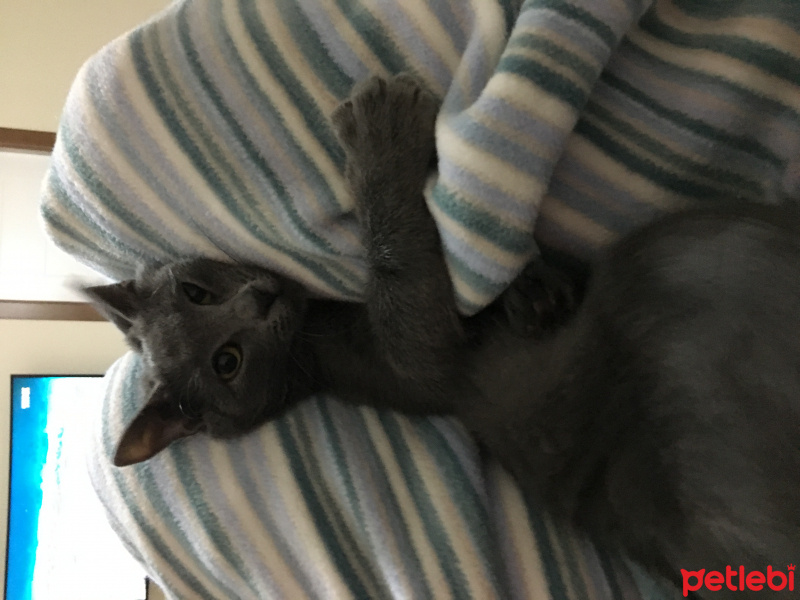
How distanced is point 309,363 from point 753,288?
627mm

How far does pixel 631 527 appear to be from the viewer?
2.48 ft

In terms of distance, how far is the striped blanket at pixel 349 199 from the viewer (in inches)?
26.5

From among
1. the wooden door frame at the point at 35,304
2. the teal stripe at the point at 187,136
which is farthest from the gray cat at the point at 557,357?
the wooden door frame at the point at 35,304

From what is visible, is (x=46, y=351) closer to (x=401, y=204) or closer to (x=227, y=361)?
(x=227, y=361)

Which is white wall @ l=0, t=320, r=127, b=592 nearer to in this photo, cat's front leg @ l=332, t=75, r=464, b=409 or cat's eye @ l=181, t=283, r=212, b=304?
cat's eye @ l=181, t=283, r=212, b=304

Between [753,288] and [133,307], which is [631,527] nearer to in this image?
[753,288]

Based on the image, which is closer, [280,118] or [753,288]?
[753,288]

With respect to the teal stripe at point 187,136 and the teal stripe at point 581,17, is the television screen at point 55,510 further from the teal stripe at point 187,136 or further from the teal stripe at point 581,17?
the teal stripe at point 581,17

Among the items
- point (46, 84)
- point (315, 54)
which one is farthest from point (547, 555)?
point (46, 84)

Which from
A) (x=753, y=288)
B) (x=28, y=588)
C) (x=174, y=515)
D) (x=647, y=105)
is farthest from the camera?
(x=28, y=588)

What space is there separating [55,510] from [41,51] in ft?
5.79

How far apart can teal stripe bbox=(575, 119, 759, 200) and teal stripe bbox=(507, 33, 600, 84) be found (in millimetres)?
79

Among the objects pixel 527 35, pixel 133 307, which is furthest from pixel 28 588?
pixel 527 35

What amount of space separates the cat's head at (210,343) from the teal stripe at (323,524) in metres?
0.10
